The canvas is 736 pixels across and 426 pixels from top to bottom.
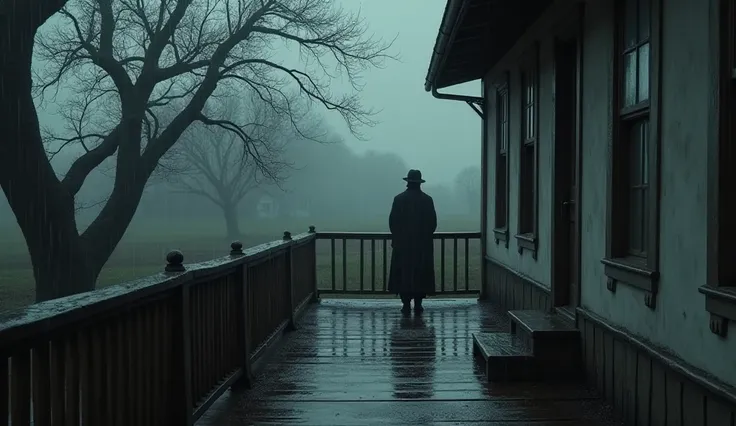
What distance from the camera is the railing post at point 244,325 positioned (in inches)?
194

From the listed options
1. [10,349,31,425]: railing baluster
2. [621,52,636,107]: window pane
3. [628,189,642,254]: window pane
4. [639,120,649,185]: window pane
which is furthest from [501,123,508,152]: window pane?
[10,349,31,425]: railing baluster

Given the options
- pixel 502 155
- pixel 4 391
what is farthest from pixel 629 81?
pixel 502 155

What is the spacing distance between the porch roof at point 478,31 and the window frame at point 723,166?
3.36 metres

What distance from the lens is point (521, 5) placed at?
6.69 meters

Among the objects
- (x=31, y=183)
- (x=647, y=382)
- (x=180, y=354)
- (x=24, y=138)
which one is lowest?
(x=647, y=382)

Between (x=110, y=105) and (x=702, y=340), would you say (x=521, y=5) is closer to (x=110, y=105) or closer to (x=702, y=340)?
(x=702, y=340)

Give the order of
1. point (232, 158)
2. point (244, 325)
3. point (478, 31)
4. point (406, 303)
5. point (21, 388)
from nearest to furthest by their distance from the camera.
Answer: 1. point (21, 388)
2. point (244, 325)
3. point (478, 31)
4. point (406, 303)
5. point (232, 158)

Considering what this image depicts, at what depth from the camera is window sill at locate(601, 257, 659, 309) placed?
3.76m

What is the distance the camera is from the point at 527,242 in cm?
727

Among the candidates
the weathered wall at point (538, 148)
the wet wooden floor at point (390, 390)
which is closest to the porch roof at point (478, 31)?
the weathered wall at point (538, 148)

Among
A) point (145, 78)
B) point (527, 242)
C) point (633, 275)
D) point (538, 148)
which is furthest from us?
point (145, 78)

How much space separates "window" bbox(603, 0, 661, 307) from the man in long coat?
4413 millimetres

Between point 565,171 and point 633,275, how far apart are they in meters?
2.21

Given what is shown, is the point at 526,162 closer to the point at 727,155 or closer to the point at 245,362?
the point at 245,362
